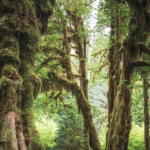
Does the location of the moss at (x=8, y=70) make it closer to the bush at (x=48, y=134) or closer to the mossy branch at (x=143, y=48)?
the mossy branch at (x=143, y=48)

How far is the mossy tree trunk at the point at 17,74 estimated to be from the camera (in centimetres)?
248

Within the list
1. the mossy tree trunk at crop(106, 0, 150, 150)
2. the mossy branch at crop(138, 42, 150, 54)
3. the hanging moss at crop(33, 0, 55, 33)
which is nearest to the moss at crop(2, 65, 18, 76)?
the hanging moss at crop(33, 0, 55, 33)

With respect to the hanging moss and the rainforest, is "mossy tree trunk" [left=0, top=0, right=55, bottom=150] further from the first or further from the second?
the hanging moss

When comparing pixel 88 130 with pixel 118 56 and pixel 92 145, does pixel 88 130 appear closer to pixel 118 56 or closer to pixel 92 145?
pixel 92 145

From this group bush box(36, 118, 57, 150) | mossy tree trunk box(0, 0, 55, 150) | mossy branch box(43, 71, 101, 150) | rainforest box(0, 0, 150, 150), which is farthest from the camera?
bush box(36, 118, 57, 150)

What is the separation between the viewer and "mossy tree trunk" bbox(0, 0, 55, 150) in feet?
8.15

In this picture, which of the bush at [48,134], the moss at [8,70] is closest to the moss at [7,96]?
the moss at [8,70]

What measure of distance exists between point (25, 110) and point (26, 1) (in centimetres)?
287

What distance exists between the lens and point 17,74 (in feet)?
10.1

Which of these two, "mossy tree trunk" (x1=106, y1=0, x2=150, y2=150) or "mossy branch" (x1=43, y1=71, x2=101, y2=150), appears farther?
"mossy branch" (x1=43, y1=71, x2=101, y2=150)

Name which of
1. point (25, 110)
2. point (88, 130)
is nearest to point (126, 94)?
point (88, 130)

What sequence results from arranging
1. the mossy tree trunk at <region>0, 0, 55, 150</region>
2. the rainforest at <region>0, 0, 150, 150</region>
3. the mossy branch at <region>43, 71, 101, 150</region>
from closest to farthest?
1. the mossy tree trunk at <region>0, 0, 55, 150</region>
2. the rainforest at <region>0, 0, 150, 150</region>
3. the mossy branch at <region>43, 71, 101, 150</region>

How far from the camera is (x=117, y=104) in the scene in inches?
284

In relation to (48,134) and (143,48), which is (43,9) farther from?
(48,134)
